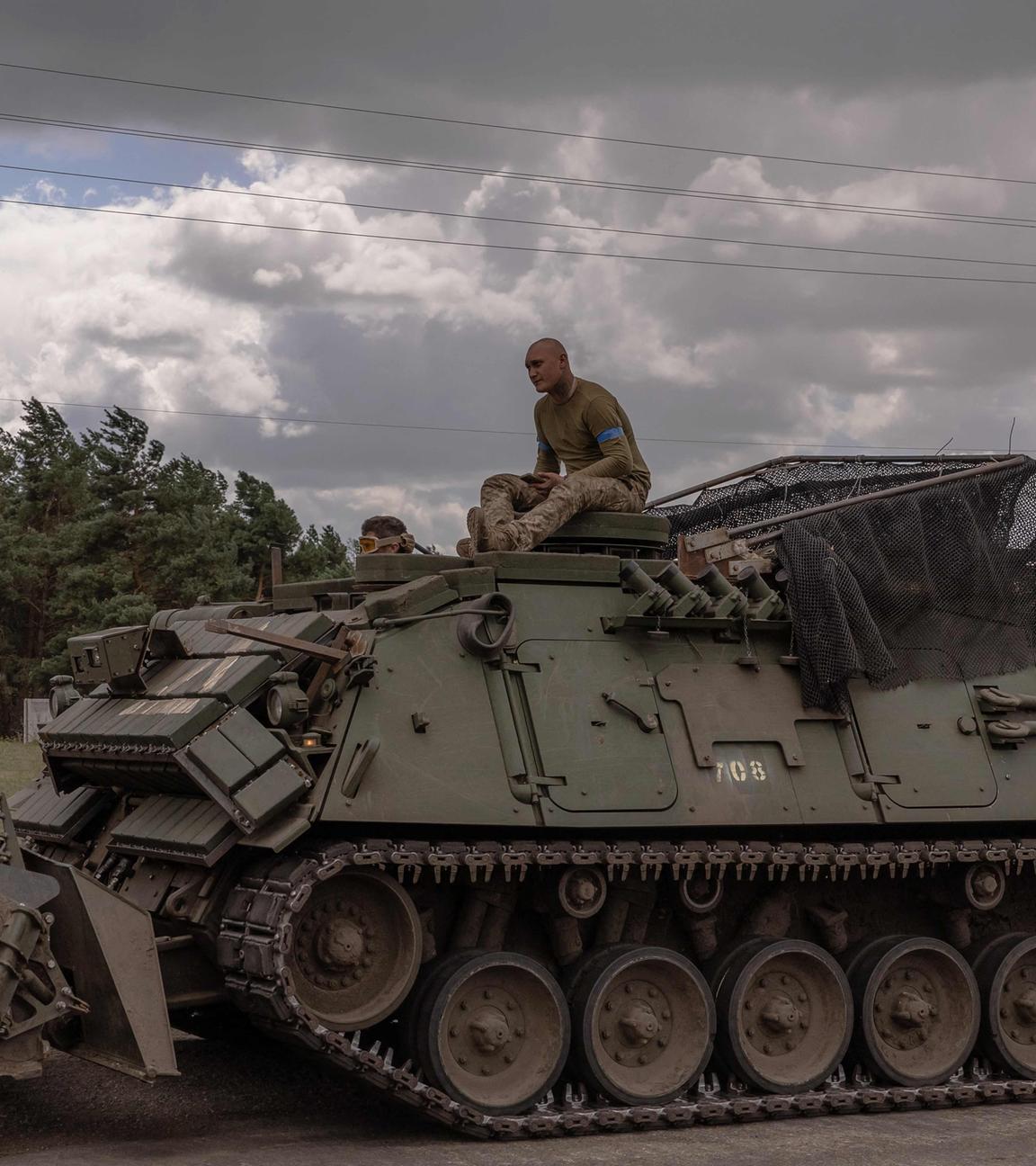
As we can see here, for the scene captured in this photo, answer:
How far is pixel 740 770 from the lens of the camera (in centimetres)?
1125

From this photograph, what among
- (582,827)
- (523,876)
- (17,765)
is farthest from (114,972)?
(17,765)

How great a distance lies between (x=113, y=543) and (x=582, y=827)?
42245 millimetres

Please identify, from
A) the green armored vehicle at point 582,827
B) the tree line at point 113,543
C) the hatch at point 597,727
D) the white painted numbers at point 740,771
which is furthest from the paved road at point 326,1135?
the tree line at point 113,543

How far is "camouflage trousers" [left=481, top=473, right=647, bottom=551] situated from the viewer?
11.9 m

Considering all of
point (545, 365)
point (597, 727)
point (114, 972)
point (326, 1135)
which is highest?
point (545, 365)

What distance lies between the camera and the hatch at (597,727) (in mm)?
10656

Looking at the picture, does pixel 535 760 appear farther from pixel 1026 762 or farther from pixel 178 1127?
pixel 1026 762

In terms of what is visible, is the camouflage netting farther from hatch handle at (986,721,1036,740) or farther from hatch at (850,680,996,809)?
hatch handle at (986,721,1036,740)

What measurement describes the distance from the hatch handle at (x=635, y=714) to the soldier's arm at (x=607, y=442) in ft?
7.11

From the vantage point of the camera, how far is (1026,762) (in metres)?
12.4

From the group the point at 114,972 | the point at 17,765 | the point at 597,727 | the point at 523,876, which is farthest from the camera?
the point at 17,765

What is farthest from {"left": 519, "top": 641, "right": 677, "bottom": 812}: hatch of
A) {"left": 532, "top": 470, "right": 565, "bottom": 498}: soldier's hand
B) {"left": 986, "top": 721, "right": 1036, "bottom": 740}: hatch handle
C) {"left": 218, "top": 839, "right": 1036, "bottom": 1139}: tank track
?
{"left": 986, "top": 721, "right": 1036, "bottom": 740}: hatch handle

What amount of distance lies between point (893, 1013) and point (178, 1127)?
16.5 ft

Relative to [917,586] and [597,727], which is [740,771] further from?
[917,586]
